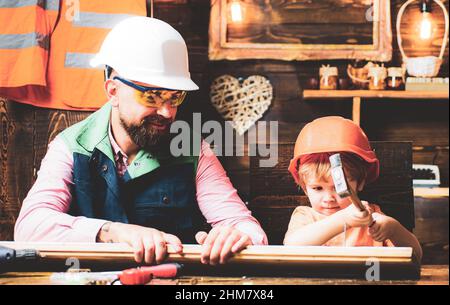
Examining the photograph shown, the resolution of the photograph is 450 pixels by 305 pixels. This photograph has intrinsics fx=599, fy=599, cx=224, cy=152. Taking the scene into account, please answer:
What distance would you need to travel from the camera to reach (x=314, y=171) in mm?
1764

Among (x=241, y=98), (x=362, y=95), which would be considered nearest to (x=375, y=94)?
(x=362, y=95)

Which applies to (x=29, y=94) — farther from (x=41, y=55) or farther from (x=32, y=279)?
(x=32, y=279)

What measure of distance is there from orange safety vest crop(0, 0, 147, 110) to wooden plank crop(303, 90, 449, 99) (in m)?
0.71

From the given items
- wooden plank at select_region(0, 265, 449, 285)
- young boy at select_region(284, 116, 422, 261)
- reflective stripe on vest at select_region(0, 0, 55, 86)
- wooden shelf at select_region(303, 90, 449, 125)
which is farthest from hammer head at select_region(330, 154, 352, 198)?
reflective stripe on vest at select_region(0, 0, 55, 86)

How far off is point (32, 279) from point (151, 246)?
1.01 feet

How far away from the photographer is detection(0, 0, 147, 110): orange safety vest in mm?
1906

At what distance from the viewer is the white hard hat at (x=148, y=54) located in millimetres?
1750

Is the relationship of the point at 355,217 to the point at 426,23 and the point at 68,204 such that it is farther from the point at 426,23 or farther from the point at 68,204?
the point at 426,23

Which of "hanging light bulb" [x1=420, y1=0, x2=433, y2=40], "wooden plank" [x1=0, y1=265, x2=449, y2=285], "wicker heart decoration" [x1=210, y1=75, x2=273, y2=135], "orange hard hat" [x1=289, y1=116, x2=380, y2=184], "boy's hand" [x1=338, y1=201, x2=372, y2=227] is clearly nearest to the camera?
"wooden plank" [x1=0, y1=265, x2=449, y2=285]

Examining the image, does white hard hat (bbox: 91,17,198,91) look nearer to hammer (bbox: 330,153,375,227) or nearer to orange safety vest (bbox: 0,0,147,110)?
orange safety vest (bbox: 0,0,147,110)

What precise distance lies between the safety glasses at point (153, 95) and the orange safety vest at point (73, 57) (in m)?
0.20

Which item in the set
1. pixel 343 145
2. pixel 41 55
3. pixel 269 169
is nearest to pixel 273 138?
pixel 269 169

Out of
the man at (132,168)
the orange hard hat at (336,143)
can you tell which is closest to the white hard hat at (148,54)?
the man at (132,168)

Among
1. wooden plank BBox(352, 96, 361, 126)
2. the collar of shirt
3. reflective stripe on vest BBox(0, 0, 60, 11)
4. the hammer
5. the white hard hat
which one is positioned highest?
reflective stripe on vest BBox(0, 0, 60, 11)
